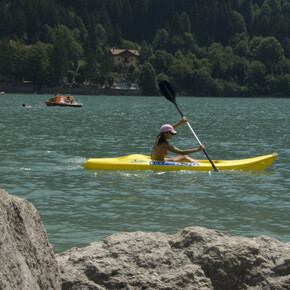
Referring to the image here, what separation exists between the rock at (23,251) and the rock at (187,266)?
0.36 meters

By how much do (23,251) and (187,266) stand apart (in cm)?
130

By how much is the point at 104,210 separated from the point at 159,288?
21.4ft

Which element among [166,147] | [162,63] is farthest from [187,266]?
[162,63]

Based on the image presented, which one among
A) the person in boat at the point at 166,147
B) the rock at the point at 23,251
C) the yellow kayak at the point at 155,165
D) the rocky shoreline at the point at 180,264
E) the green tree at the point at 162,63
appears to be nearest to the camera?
the rock at the point at 23,251

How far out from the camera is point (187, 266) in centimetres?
493

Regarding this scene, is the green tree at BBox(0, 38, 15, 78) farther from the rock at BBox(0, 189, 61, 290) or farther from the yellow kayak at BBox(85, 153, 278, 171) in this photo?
the rock at BBox(0, 189, 61, 290)

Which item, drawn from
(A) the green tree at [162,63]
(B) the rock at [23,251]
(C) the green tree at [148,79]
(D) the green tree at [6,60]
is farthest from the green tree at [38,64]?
(B) the rock at [23,251]

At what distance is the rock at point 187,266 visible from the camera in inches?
191

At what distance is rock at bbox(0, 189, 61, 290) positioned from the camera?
13.1 feet

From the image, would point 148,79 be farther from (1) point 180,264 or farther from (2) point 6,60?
(1) point 180,264

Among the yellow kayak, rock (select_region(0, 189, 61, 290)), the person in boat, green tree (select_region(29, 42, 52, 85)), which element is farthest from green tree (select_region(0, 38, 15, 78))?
rock (select_region(0, 189, 61, 290))

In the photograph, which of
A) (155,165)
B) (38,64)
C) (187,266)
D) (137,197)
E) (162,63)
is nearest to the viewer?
(187,266)

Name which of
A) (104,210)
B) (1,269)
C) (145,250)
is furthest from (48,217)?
(1,269)

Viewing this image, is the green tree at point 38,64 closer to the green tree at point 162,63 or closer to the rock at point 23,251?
the green tree at point 162,63
